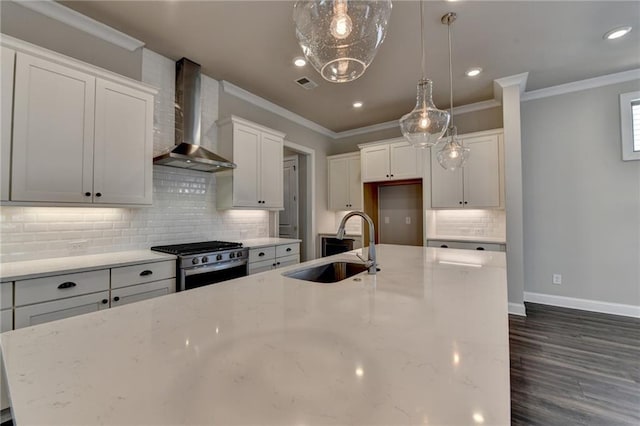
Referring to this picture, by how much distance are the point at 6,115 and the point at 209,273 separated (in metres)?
1.75

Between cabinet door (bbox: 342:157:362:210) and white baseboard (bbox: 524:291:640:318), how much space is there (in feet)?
9.34

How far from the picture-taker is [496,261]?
6.88ft

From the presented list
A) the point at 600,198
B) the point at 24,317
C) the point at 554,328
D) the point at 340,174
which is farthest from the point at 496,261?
the point at 340,174

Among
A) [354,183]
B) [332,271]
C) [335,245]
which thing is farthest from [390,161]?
[332,271]

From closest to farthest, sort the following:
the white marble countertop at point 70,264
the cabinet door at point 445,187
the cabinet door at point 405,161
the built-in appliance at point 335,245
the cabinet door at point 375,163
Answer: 1. the white marble countertop at point 70,264
2. the cabinet door at point 445,187
3. the cabinet door at point 405,161
4. the cabinet door at point 375,163
5. the built-in appliance at point 335,245

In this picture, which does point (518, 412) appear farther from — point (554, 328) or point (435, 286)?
point (554, 328)

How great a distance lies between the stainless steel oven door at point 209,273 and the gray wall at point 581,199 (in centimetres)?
392

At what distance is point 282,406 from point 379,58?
327cm

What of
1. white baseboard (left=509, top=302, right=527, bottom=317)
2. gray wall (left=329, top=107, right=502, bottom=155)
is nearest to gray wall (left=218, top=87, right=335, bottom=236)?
gray wall (left=329, top=107, right=502, bottom=155)

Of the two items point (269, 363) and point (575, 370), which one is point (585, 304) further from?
point (269, 363)

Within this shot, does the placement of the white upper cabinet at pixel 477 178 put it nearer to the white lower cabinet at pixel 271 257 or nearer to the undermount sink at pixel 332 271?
the white lower cabinet at pixel 271 257

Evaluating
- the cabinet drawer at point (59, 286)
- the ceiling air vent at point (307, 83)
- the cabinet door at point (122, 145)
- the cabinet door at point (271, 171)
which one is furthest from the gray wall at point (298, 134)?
the cabinet drawer at point (59, 286)

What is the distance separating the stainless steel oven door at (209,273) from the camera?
2.36 meters

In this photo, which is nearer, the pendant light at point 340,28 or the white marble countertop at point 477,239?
the pendant light at point 340,28
